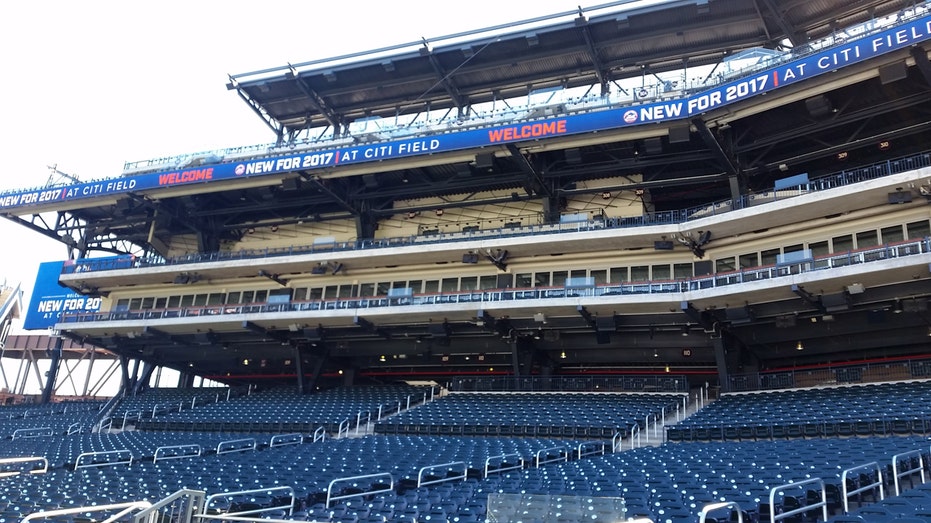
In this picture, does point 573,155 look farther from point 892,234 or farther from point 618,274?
point 892,234

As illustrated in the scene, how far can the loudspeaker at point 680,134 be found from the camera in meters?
26.0

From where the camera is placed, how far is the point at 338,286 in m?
34.3

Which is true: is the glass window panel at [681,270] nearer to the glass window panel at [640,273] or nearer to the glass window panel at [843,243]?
the glass window panel at [640,273]

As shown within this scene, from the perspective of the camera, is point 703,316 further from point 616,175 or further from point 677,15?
point 677,15

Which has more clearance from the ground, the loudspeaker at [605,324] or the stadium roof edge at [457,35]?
the stadium roof edge at [457,35]

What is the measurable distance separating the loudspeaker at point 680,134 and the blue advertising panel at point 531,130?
A: 0.76m

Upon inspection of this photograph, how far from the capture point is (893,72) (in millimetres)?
→ 22281

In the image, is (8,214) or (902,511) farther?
(8,214)

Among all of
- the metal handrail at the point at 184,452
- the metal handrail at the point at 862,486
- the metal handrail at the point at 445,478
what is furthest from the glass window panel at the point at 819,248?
the metal handrail at the point at 184,452

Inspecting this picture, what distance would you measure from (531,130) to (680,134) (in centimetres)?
574

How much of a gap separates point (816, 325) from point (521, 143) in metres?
13.5

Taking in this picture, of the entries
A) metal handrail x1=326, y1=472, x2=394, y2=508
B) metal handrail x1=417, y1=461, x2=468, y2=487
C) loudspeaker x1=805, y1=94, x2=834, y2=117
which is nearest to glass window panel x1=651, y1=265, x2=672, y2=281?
loudspeaker x1=805, y1=94, x2=834, y2=117

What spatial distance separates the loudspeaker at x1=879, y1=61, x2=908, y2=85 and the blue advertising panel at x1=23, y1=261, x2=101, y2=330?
1688 inches

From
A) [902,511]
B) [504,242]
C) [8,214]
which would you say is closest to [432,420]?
[504,242]
